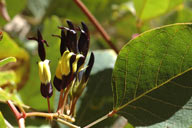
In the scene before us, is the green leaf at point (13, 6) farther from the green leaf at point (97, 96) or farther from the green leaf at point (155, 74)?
the green leaf at point (155, 74)

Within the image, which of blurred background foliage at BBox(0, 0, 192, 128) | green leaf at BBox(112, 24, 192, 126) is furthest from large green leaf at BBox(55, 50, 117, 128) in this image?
green leaf at BBox(112, 24, 192, 126)

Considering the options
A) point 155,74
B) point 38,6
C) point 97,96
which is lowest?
point 97,96

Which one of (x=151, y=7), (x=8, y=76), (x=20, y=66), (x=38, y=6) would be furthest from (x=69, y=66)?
(x=38, y=6)

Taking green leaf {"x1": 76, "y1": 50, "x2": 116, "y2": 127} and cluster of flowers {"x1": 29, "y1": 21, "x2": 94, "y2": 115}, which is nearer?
cluster of flowers {"x1": 29, "y1": 21, "x2": 94, "y2": 115}

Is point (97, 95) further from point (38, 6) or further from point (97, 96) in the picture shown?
point (38, 6)

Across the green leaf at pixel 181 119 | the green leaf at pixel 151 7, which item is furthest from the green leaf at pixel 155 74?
the green leaf at pixel 151 7

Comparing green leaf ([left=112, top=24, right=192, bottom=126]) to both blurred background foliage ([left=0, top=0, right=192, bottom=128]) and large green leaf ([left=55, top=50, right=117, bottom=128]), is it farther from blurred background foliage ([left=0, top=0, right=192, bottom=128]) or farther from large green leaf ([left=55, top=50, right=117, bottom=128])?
large green leaf ([left=55, top=50, right=117, bottom=128])
